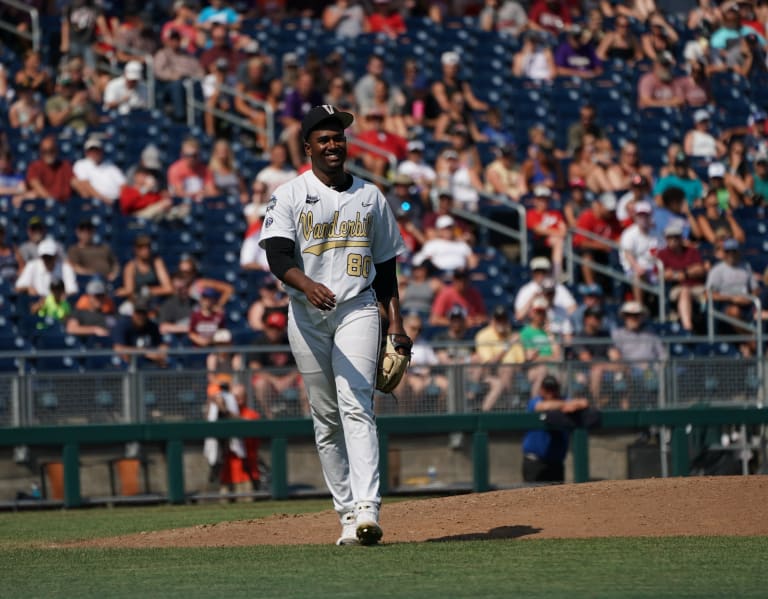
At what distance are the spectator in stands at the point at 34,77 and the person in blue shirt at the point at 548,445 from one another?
770cm

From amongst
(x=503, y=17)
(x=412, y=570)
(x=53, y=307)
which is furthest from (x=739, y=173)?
(x=412, y=570)

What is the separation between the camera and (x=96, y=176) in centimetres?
1838

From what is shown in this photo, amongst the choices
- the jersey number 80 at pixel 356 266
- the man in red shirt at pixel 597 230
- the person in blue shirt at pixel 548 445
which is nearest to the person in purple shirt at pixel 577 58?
the man in red shirt at pixel 597 230

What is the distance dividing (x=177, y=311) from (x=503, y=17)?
8956 millimetres

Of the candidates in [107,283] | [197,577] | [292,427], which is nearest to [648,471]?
[292,427]

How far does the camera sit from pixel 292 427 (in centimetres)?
1509

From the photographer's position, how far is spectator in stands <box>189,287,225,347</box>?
52.3 ft

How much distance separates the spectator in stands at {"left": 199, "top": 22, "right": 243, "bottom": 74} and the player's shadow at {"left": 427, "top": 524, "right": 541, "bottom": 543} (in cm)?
1256

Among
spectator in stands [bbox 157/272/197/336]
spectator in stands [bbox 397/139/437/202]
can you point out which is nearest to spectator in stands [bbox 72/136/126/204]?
spectator in stands [bbox 157/272/197/336]

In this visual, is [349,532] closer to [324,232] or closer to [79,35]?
[324,232]

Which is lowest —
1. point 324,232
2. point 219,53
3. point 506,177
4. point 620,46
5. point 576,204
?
point 324,232

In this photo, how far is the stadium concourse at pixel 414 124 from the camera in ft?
58.9

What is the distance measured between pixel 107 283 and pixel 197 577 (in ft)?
32.4

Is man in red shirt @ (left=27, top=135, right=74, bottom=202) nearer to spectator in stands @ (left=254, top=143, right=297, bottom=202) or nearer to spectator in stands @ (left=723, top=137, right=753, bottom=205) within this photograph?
spectator in stands @ (left=254, top=143, right=297, bottom=202)
